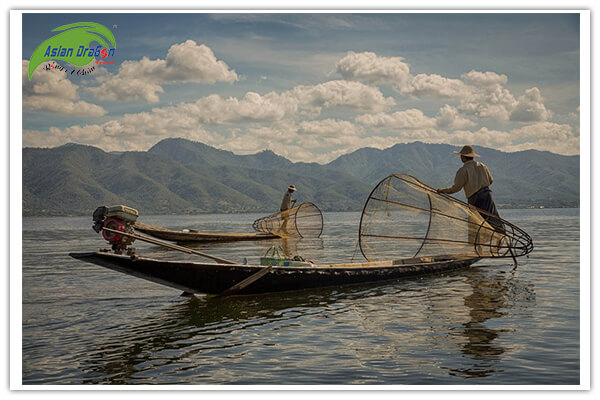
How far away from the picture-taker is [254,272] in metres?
10.0

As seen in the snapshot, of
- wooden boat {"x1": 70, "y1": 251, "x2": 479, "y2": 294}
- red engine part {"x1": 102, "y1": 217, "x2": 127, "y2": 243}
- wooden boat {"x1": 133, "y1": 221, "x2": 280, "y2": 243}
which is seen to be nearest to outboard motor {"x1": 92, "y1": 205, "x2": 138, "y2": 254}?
red engine part {"x1": 102, "y1": 217, "x2": 127, "y2": 243}

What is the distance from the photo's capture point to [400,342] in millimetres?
7242

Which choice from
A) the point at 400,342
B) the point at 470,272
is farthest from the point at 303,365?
the point at 470,272

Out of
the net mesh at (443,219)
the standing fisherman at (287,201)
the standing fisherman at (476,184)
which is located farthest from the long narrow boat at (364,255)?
the standing fisherman at (287,201)

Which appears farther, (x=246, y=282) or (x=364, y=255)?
(x=364, y=255)

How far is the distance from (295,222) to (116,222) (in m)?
16.3

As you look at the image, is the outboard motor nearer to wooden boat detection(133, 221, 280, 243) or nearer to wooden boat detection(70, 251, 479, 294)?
wooden boat detection(70, 251, 479, 294)

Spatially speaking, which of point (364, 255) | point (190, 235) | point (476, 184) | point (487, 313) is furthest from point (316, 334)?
point (190, 235)

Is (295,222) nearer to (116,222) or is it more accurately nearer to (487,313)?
(487,313)

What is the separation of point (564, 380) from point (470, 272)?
7.54m

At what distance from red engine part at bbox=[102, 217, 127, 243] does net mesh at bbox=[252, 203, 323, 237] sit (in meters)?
15.1

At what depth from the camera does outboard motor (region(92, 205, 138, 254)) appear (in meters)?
8.13

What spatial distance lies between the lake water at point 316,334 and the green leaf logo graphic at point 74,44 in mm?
4103
